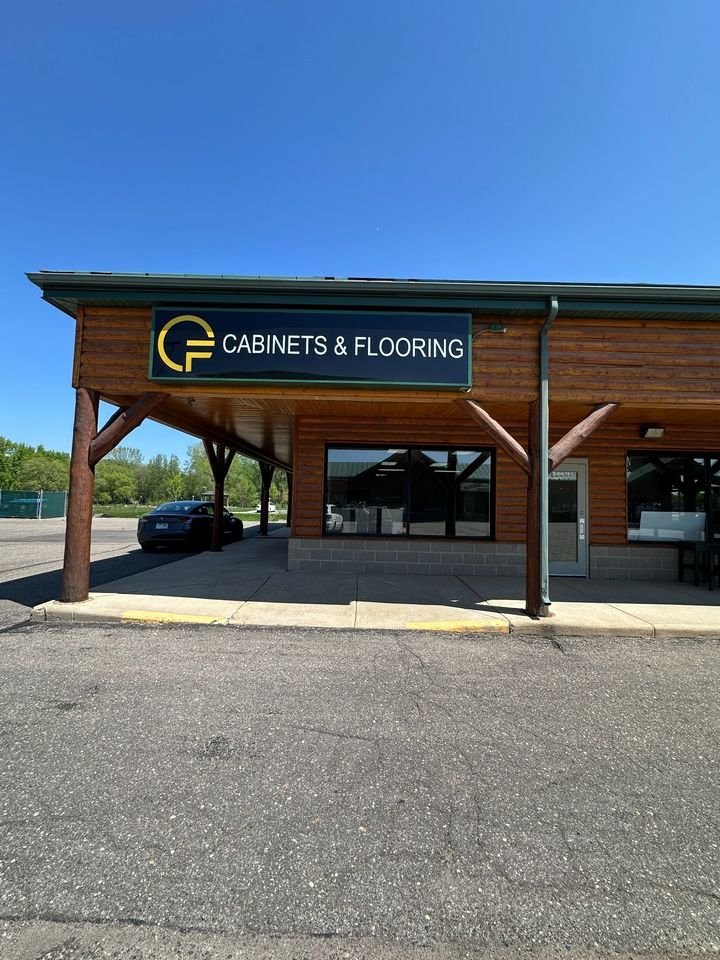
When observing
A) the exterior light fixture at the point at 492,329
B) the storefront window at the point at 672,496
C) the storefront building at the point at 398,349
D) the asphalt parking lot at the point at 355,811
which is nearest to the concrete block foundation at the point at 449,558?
the storefront window at the point at 672,496

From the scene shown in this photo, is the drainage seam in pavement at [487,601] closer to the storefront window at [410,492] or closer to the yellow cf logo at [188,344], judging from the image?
the storefront window at [410,492]

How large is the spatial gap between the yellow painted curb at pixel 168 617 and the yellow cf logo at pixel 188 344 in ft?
10.7

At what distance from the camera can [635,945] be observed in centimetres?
184

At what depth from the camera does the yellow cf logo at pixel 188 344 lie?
6.75 m

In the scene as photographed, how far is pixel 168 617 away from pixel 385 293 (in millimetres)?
5164

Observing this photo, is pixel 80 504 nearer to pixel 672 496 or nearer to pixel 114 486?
pixel 672 496

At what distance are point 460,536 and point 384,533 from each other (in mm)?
1545

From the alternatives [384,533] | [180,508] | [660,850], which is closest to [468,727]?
[660,850]

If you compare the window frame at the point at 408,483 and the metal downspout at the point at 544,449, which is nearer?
the metal downspout at the point at 544,449

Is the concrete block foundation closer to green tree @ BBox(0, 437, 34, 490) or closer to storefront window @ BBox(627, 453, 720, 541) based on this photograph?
storefront window @ BBox(627, 453, 720, 541)

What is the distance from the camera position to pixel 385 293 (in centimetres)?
671

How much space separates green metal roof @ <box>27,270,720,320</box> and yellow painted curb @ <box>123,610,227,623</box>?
4209 millimetres

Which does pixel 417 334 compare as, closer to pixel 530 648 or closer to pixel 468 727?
pixel 530 648

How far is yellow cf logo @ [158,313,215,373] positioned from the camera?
6746 mm
